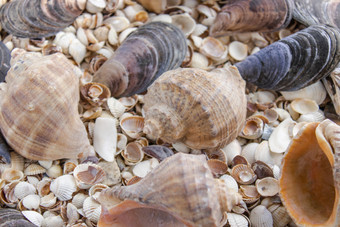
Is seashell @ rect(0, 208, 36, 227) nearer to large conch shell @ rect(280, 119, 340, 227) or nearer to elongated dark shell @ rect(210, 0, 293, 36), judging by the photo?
large conch shell @ rect(280, 119, 340, 227)

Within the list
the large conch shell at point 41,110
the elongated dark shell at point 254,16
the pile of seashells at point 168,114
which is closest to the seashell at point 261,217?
the pile of seashells at point 168,114

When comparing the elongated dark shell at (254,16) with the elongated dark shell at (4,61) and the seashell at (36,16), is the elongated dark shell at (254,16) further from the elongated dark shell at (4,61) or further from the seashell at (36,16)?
the elongated dark shell at (4,61)

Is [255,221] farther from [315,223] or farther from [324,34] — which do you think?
[324,34]

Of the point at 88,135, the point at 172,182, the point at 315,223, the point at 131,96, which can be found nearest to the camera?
the point at 172,182

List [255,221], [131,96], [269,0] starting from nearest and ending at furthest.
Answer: [255,221] < [131,96] < [269,0]

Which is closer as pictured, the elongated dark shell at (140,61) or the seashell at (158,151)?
the seashell at (158,151)

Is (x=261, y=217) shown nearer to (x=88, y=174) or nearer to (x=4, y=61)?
(x=88, y=174)

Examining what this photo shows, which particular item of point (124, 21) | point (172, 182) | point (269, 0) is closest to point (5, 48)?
point (124, 21)
